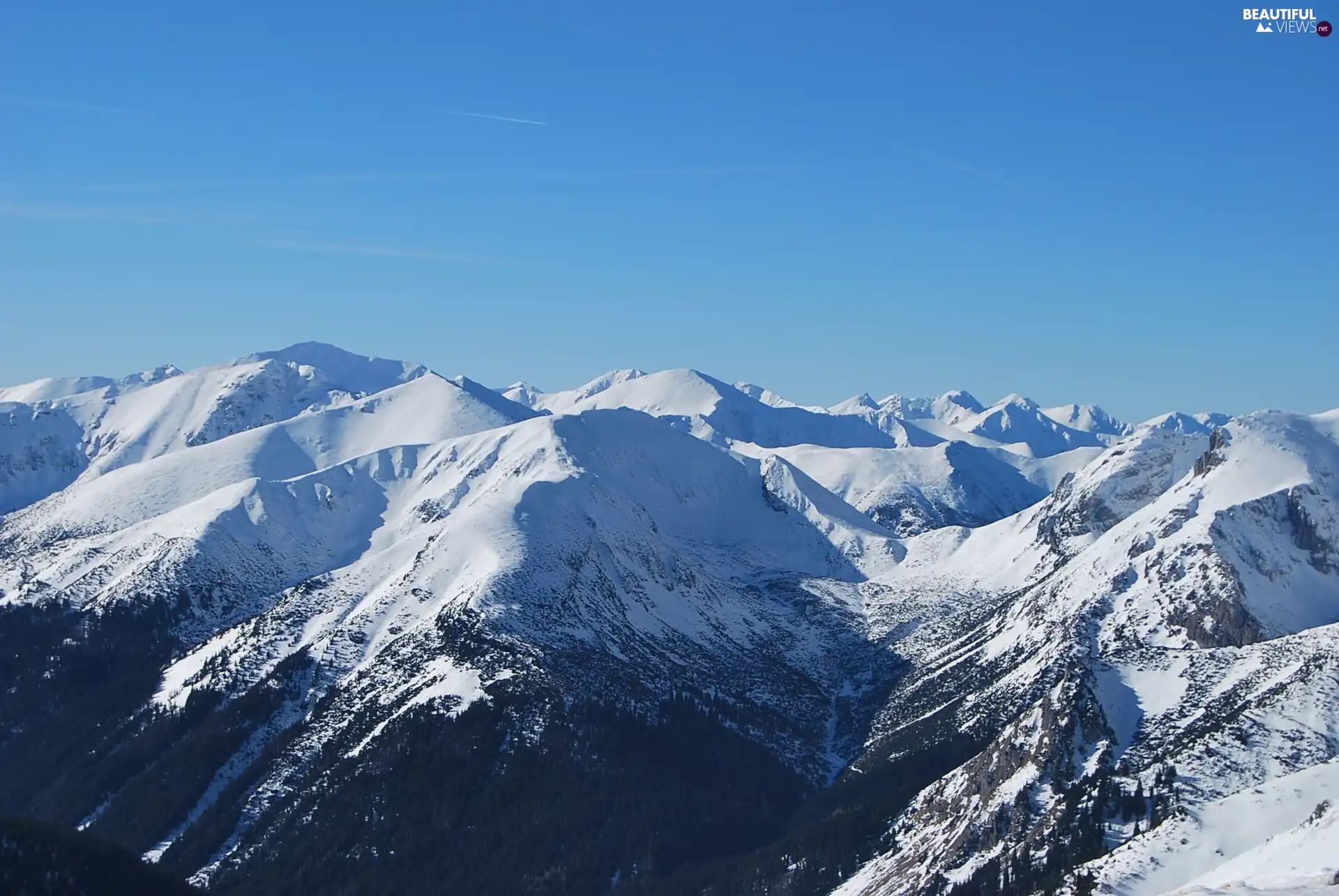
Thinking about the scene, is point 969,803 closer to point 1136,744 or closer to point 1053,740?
point 1053,740

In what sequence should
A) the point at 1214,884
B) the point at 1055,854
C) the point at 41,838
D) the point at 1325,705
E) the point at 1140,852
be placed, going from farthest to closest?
the point at 1325,705
the point at 1055,854
the point at 1140,852
the point at 41,838
the point at 1214,884

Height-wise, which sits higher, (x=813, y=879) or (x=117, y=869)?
(x=117, y=869)

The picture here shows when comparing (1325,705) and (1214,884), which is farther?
(1325,705)

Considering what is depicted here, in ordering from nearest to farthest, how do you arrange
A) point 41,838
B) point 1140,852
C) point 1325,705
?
1. point 41,838
2. point 1140,852
3. point 1325,705

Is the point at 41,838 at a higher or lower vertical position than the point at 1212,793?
higher

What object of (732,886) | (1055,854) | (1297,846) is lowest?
(732,886)

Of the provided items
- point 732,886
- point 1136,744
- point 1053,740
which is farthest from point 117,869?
point 1136,744

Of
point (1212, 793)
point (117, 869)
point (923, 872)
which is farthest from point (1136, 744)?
point (117, 869)

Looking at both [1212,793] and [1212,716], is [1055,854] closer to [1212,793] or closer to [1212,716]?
[1212,793]

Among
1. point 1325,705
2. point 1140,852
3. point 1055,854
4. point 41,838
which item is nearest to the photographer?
point 41,838
